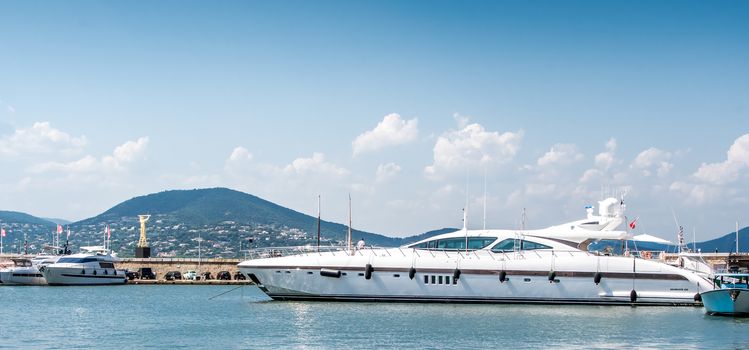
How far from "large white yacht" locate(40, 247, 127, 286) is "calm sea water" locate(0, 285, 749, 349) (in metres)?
33.4

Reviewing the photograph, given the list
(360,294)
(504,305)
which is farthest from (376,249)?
(504,305)

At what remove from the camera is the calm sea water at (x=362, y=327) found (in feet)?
118

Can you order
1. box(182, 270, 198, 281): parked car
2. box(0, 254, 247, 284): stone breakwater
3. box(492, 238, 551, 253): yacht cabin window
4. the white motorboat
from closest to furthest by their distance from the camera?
box(492, 238, 551, 253): yacht cabin window < the white motorboat < box(182, 270, 198, 281): parked car < box(0, 254, 247, 284): stone breakwater

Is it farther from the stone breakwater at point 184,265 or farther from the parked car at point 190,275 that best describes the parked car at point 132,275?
the parked car at point 190,275

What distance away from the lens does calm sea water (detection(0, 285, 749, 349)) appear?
118 feet

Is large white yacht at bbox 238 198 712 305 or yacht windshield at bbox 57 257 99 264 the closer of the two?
large white yacht at bbox 238 198 712 305

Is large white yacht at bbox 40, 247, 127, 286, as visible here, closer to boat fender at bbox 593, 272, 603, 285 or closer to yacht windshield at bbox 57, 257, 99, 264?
yacht windshield at bbox 57, 257, 99, 264

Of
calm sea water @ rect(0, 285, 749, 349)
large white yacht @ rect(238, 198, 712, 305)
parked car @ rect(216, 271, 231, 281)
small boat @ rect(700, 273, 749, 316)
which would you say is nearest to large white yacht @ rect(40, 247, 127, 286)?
parked car @ rect(216, 271, 231, 281)

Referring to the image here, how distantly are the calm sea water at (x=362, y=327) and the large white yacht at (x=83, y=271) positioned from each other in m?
33.4

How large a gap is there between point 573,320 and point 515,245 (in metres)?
8.13

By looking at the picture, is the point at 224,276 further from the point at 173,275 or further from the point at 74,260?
the point at 74,260

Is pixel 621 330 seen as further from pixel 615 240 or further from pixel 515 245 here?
pixel 615 240

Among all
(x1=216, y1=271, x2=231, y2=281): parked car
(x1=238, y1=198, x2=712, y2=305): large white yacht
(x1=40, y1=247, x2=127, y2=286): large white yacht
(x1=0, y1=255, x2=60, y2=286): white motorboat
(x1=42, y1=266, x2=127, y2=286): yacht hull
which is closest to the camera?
(x1=238, y1=198, x2=712, y2=305): large white yacht

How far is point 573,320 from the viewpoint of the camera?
144 ft
